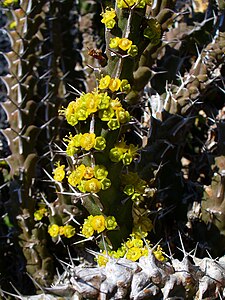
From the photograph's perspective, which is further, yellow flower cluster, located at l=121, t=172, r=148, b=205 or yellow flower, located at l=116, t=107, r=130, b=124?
yellow flower cluster, located at l=121, t=172, r=148, b=205

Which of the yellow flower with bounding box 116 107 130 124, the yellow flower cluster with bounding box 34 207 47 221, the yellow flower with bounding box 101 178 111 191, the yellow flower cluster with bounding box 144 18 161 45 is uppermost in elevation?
the yellow flower cluster with bounding box 144 18 161 45

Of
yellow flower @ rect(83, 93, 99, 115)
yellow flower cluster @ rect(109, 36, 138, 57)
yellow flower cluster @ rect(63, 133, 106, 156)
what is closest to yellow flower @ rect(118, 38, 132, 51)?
yellow flower cluster @ rect(109, 36, 138, 57)

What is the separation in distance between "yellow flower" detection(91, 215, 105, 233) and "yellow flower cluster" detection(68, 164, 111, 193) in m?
0.14

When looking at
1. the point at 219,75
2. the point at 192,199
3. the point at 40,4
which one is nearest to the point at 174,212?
the point at 192,199

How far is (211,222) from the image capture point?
234 centimetres

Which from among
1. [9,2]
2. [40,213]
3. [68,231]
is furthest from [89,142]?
[9,2]

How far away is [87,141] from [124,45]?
37 centimetres

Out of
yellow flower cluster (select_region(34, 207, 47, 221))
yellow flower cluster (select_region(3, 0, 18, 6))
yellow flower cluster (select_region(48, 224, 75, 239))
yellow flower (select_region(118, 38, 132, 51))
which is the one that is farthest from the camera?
yellow flower cluster (select_region(3, 0, 18, 6))

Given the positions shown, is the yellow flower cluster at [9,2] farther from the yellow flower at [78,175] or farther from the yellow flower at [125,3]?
the yellow flower at [78,175]

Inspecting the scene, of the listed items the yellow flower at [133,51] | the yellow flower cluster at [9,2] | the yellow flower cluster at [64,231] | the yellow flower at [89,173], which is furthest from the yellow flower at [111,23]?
the yellow flower cluster at [9,2]

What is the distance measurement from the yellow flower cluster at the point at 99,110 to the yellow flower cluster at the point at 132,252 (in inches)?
17.2

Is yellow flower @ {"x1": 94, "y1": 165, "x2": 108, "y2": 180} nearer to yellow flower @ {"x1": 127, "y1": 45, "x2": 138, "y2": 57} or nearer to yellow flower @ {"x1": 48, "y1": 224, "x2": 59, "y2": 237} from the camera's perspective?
yellow flower @ {"x1": 127, "y1": 45, "x2": 138, "y2": 57}

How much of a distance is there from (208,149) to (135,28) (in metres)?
1.08

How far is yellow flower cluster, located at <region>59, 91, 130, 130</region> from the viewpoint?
1793 millimetres
